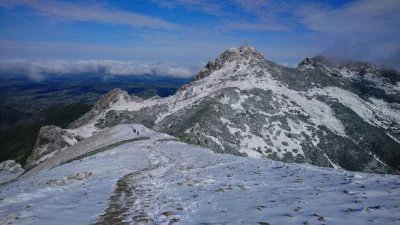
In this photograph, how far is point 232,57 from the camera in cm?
12231

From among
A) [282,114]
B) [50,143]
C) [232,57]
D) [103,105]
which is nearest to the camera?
[282,114]

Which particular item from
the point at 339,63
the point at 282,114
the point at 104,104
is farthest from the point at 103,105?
the point at 339,63

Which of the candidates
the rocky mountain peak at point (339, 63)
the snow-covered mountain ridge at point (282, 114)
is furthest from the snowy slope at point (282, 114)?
the rocky mountain peak at point (339, 63)

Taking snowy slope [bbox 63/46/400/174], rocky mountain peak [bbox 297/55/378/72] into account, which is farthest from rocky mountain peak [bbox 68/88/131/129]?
rocky mountain peak [bbox 297/55/378/72]

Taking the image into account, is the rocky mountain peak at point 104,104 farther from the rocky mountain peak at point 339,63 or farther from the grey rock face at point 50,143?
the rocky mountain peak at point 339,63

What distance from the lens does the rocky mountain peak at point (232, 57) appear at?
392 ft

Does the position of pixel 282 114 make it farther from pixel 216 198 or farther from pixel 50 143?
pixel 50 143

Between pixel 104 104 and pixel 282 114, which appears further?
pixel 104 104

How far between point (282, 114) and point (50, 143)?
3192 inches

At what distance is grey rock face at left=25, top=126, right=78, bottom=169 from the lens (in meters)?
81.5

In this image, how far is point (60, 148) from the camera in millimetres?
81250

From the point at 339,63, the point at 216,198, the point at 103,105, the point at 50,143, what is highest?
the point at 339,63

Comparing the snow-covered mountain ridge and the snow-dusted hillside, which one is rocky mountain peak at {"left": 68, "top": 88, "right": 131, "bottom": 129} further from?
the snow-dusted hillside

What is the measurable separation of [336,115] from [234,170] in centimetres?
7558
